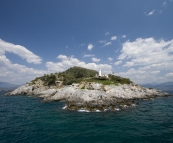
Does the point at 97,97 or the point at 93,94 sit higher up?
the point at 93,94

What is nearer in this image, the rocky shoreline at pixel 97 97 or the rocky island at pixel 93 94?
the rocky shoreline at pixel 97 97

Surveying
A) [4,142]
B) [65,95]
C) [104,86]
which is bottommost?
[4,142]

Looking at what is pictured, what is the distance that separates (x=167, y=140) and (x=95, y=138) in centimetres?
1244

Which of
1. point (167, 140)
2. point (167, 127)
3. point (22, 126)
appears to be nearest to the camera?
point (167, 140)

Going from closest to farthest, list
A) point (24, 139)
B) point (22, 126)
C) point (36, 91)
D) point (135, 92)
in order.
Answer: point (24, 139) < point (22, 126) < point (135, 92) < point (36, 91)

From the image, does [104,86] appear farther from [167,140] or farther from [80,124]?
[167,140]

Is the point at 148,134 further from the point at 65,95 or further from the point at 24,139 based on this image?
the point at 65,95

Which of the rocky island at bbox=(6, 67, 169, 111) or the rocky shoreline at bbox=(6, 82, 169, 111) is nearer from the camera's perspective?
the rocky shoreline at bbox=(6, 82, 169, 111)

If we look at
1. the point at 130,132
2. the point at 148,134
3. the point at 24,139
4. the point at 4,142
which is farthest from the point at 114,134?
the point at 4,142

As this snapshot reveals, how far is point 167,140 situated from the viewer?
67.1 ft

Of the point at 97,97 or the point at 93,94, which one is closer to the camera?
the point at 97,97

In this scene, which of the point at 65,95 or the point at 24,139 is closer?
the point at 24,139

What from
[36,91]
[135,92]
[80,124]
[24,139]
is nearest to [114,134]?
[80,124]

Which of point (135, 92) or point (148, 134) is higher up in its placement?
point (135, 92)
